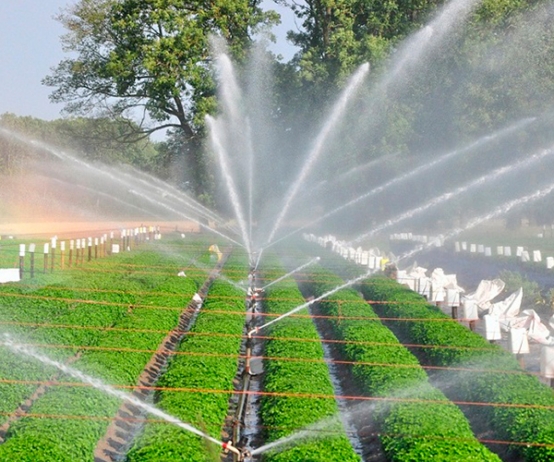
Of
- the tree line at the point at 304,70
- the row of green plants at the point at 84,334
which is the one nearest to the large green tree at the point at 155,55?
the tree line at the point at 304,70

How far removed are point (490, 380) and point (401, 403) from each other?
2125mm

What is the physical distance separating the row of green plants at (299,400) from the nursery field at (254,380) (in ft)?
0.12

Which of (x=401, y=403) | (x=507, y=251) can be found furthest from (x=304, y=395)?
(x=507, y=251)

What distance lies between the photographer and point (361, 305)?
91.4ft

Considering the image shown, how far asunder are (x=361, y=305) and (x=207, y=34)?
124ft

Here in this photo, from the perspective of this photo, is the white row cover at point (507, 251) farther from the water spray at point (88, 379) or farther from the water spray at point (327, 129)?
the water spray at point (88, 379)

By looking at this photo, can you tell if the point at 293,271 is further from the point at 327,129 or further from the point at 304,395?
the point at 304,395

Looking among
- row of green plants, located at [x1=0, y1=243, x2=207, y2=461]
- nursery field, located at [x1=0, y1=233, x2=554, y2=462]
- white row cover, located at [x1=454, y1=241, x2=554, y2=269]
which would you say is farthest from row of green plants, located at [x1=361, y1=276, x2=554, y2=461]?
white row cover, located at [x1=454, y1=241, x2=554, y2=269]

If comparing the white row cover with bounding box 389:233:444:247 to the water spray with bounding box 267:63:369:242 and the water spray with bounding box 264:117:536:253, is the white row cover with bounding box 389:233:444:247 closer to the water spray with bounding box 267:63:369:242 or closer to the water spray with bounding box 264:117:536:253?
the water spray with bounding box 264:117:536:253

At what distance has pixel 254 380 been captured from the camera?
1988 centimetres

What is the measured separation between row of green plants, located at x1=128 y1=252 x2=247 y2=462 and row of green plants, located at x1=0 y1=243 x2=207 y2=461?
70 centimetres

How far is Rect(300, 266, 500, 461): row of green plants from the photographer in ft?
44.3

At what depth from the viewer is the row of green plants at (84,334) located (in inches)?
533

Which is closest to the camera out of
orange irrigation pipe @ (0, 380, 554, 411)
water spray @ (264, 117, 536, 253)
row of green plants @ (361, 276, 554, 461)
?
row of green plants @ (361, 276, 554, 461)
